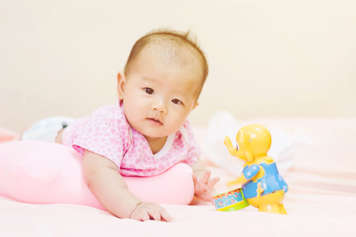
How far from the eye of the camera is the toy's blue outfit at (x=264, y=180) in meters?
0.87

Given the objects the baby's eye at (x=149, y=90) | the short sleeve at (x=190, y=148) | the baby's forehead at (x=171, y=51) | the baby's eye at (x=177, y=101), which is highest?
the baby's forehead at (x=171, y=51)

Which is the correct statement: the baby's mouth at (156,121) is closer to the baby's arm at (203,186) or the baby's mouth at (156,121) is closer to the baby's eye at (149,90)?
the baby's eye at (149,90)

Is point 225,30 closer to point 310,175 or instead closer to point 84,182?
point 310,175

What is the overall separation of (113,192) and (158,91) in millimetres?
259

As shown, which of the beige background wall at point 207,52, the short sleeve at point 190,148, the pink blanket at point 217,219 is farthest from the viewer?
the beige background wall at point 207,52

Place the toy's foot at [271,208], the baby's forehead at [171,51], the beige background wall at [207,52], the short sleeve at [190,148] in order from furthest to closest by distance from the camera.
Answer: the beige background wall at [207,52], the short sleeve at [190,148], the baby's forehead at [171,51], the toy's foot at [271,208]

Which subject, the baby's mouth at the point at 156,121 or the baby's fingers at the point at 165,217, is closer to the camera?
the baby's fingers at the point at 165,217

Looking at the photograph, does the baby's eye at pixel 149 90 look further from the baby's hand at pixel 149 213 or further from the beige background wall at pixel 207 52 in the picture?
the beige background wall at pixel 207 52

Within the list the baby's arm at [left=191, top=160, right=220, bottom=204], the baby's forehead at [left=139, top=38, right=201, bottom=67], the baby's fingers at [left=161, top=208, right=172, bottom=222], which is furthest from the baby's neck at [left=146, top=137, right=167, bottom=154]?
the baby's fingers at [left=161, top=208, right=172, bottom=222]

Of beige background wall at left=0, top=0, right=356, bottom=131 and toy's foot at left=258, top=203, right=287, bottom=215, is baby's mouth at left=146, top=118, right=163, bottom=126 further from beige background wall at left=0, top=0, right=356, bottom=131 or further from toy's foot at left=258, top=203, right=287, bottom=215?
beige background wall at left=0, top=0, right=356, bottom=131

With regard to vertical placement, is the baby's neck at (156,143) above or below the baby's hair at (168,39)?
below

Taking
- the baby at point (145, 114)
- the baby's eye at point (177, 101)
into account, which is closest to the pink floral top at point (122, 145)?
the baby at point (145, 114)

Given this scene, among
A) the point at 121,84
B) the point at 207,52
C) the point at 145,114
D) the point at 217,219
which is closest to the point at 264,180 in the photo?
the point at 217,219

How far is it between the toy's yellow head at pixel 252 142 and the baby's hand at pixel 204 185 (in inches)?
6.5
